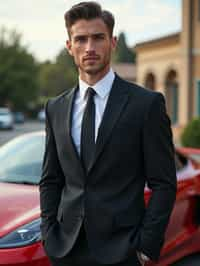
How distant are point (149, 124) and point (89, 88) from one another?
0.34 metres

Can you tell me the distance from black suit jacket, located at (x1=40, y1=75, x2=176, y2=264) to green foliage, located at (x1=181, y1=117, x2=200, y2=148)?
13602mm

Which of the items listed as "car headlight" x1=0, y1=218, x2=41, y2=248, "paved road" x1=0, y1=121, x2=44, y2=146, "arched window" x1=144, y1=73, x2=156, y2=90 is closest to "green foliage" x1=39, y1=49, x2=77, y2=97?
"paved road" x1=0, y1=121, x2=44, y2=146

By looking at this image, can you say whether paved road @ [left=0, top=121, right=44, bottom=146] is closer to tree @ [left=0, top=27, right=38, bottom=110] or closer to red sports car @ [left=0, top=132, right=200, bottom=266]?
tree @ [left=0, top=27, right=38, bottom=110]

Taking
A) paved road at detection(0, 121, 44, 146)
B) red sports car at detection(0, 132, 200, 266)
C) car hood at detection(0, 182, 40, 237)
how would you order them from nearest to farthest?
red sports car at detection(0, 132, 200, 266) → car hood at detection(0, 182, 40, 237) → paved road at detection(0, 121, 44, 146)

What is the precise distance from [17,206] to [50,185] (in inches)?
42.5

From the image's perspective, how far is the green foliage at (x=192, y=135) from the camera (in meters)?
15.7

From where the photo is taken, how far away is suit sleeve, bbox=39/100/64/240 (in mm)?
2455

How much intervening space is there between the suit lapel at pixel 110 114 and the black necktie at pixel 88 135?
39 mm

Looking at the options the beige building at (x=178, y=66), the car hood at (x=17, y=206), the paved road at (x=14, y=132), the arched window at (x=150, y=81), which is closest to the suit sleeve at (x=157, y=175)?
the car hood at (x=17, y=206)

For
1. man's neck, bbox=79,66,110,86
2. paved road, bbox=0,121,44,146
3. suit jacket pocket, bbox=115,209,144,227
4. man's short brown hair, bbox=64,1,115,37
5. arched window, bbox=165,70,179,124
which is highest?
man's short brown hair, bbox=64,1,115,37

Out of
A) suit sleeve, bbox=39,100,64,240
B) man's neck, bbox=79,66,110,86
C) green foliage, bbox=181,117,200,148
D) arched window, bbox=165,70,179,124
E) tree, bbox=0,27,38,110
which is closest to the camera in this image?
man's neck, bbox=79,66,110,86

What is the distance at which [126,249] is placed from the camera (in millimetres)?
2229

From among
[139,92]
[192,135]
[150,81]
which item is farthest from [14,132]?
[139,92]

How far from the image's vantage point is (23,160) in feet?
14.7
